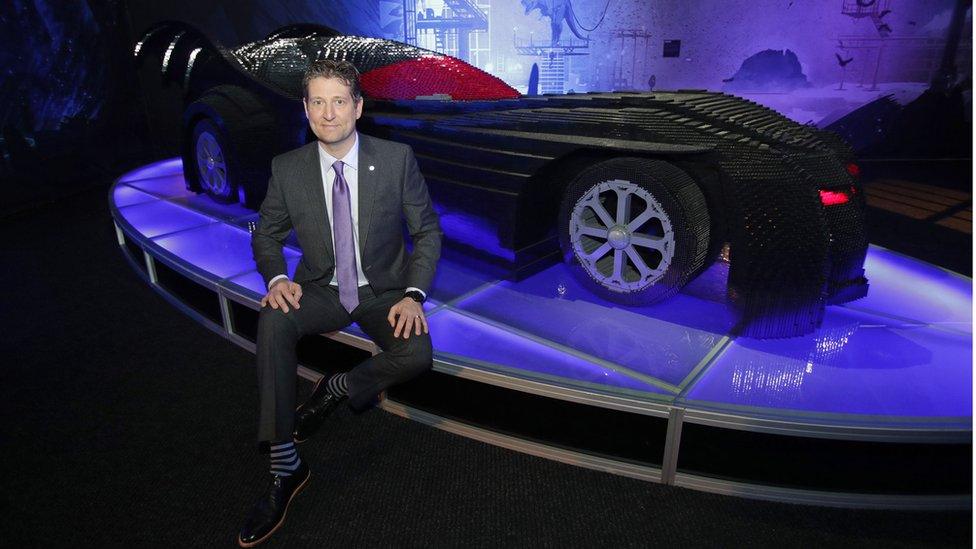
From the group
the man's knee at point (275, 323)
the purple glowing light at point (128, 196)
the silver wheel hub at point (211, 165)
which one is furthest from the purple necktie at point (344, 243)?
the purple glowing light at point (128, 196)

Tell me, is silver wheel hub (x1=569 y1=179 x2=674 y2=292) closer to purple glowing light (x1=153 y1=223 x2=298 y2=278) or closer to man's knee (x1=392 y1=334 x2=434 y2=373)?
man's knee (x1=392 y1=334 x2=434 y2=373)

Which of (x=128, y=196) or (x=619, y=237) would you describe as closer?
(x=619, y=237)

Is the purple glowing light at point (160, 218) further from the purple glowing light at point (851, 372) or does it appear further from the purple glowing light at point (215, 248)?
the purple glowing light at point (851, 372)

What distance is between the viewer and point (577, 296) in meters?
2.62

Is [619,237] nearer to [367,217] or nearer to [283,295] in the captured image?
[367,217]

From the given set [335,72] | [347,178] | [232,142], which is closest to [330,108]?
[335,72]

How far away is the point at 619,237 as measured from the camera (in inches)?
94.7

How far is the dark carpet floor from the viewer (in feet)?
5.49

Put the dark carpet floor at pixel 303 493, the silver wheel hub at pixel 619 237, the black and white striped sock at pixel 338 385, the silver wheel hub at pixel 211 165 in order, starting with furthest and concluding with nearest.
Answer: the silver wheel hub at pixel 211 165
the silver wheel hub at pixel 619 237
the black and white striped sock at pixel 338 385
the dark carpet floor at pixel 303 493

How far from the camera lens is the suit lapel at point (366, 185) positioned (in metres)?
1.95

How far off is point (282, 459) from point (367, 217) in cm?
83

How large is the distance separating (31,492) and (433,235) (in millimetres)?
1559

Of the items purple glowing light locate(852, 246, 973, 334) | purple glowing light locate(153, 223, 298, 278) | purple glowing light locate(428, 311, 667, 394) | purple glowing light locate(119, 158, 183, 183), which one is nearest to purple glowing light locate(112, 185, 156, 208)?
purple glowing light locate(119, 158, 183, 183)

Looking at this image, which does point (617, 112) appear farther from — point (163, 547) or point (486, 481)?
point (163, 547)
